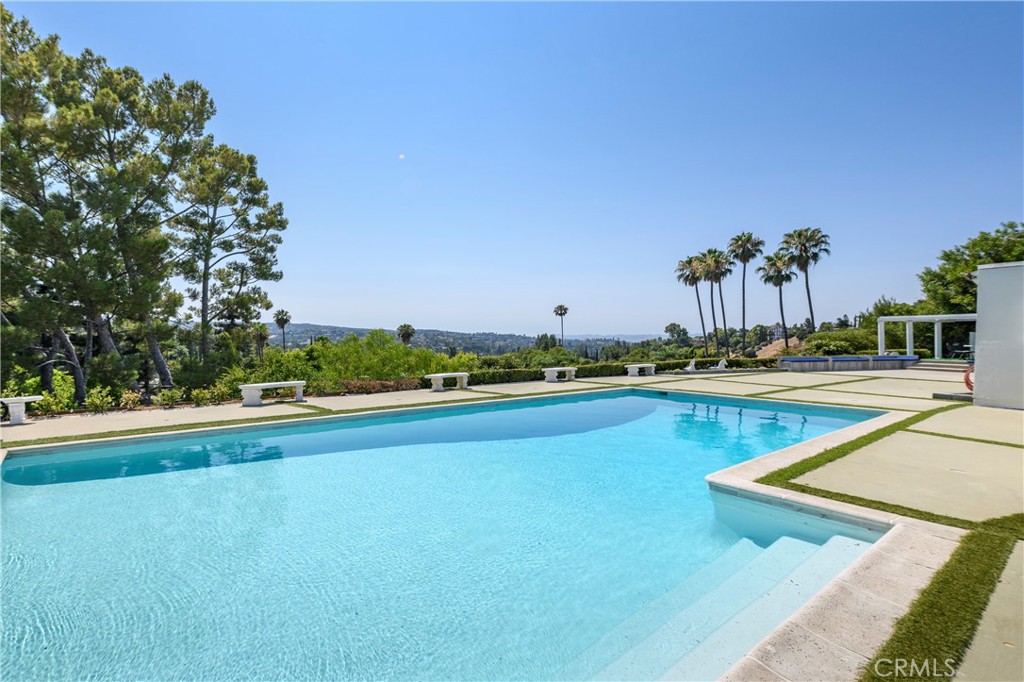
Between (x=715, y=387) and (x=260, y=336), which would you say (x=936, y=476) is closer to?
(x=715, y=387)

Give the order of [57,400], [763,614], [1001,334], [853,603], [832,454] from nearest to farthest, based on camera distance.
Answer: [853,603]
[763,614]
[832,454]
[1001,334]
[57,400]

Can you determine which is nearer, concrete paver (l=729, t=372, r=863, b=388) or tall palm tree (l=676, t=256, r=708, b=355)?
concrete paver (l=729, t=372, r=863, b=388)

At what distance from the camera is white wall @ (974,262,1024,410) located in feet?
31.7

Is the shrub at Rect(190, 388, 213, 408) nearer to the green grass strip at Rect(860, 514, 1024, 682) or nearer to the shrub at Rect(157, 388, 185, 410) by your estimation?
the shrub at Rect(157, 388, 185, 410)

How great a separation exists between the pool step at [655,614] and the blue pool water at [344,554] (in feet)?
0.09

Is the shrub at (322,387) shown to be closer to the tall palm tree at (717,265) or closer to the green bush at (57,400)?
the green bush at (57,400)

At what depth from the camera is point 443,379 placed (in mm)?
16203

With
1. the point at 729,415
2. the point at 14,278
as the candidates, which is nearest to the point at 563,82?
the point at 729,415

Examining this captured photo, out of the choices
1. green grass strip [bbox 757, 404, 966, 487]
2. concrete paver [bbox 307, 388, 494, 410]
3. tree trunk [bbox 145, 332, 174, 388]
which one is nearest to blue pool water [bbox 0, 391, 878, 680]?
green grass strip [bbox 757, 404, 966, 487]

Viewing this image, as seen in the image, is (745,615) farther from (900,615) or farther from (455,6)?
(455,6)

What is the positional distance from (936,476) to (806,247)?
3805 centimetres

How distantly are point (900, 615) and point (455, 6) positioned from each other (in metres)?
12.9

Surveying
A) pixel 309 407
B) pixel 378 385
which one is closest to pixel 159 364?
pixel 378 385

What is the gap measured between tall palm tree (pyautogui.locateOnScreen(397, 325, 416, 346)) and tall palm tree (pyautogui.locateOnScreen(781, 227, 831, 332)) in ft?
116
